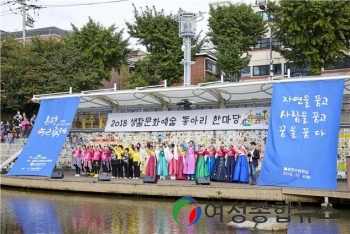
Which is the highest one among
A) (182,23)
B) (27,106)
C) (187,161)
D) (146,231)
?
(182,23)

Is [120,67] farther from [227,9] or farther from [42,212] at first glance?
[42,212]

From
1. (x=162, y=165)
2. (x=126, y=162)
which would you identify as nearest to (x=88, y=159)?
(x=126, y=162)

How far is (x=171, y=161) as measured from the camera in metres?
18.1

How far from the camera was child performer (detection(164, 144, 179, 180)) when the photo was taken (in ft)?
59.1

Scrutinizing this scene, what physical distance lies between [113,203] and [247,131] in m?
5.73

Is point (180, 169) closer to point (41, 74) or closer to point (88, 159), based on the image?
point (88, 159)

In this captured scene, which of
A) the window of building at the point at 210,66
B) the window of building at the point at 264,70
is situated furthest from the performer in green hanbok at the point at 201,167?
the window of building at the point at 264,70

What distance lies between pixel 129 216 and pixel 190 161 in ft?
17.7

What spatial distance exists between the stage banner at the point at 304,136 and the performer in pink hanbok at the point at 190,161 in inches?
138

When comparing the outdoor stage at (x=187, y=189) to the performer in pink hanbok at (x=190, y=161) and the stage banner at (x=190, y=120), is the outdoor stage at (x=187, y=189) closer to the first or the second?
the performer in pink hanbok at (x=190, y=161)

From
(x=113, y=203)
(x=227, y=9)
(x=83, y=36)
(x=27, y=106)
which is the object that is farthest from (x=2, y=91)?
(x=113, y=203)

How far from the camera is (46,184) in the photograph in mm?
18219

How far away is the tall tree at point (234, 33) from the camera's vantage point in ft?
92.1

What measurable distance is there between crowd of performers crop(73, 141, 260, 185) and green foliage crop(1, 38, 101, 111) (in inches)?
325
